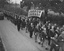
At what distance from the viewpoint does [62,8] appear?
10023mm

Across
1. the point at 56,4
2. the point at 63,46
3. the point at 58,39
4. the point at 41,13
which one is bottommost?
the point at 63,46

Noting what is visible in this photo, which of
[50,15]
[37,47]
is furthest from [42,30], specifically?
[50,15]

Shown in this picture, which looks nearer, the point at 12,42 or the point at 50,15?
the point at 12,42

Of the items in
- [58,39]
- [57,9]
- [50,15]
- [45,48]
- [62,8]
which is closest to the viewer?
[58,39]

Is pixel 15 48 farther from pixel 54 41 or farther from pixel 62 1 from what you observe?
pixel 62 1

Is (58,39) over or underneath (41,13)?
underneath

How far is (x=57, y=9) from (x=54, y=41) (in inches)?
172

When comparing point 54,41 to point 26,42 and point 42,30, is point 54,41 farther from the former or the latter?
point 26,42

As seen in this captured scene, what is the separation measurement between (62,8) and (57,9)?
2.44 ft

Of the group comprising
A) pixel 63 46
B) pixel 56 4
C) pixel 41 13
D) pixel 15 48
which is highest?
pixel 56 4

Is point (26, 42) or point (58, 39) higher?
point (58, 39)

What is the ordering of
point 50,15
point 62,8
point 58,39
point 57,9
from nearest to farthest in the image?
point 58,39, point 62,8, point 57,9, point 50,15

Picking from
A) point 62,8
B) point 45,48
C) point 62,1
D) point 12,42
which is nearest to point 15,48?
point 12,42

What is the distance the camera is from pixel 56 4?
10.8 m
